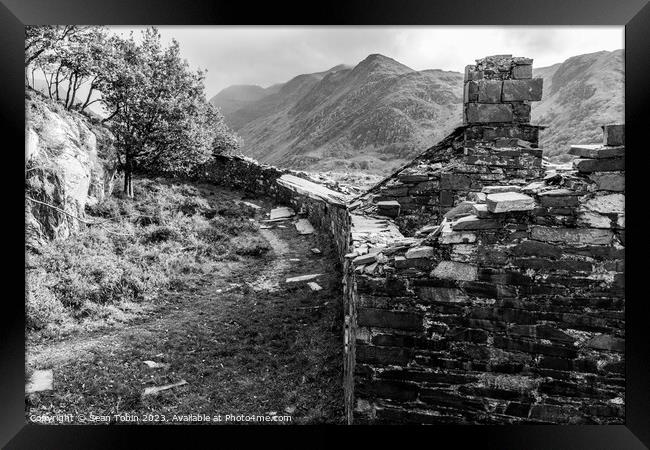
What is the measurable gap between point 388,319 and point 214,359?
106 inches

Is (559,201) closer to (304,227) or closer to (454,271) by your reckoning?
(454,271)

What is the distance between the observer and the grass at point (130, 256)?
212 inches

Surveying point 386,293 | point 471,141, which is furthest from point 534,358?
point 471,141

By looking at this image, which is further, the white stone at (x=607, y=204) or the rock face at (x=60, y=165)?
the rock face at (x=60, y=165)

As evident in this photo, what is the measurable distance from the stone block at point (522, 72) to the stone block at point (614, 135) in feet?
8.69

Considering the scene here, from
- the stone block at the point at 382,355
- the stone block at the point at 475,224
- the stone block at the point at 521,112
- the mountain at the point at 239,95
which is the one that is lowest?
the stone block at the point at 382,355

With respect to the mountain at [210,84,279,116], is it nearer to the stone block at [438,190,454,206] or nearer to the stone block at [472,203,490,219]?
the stone block at [438,190,454,206]

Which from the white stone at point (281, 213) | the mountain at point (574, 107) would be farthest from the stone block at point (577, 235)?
the white stone at point (281, 213)

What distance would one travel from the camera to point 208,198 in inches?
430

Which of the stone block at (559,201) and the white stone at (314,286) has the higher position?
the stone block at (559,201)

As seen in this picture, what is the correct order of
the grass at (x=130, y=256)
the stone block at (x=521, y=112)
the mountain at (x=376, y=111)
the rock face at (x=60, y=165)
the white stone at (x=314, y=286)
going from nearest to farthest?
the grass at (x=130, y=256), the rock face at (x=60, y=165), the stone block at (x=521, y=112), the mountain at (x=376, y=111), the white stone at (x=314, y=286)

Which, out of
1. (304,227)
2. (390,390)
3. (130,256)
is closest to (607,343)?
(390,390)
